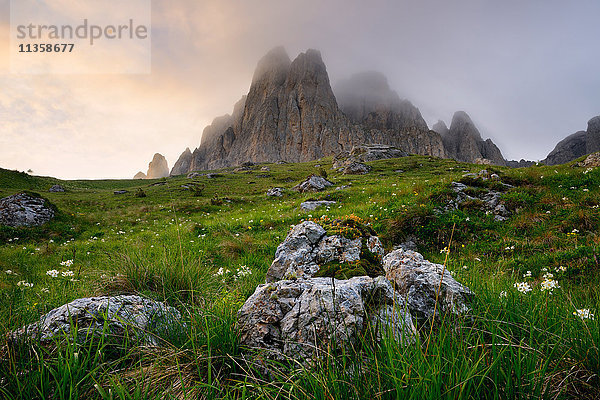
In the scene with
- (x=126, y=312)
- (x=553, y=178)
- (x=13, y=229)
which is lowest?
(x=13, y=229)

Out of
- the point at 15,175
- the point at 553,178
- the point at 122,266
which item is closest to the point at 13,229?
the point at 122,266

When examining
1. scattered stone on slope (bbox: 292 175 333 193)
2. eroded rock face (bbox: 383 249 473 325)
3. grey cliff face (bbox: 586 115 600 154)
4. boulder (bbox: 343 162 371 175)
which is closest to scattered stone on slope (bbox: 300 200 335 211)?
eroded rock face (bbox: 383 249 473 325)

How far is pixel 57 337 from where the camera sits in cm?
229

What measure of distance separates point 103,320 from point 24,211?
21.4m

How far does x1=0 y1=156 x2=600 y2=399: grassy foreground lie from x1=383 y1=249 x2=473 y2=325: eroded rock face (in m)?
0.23

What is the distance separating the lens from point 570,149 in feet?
582

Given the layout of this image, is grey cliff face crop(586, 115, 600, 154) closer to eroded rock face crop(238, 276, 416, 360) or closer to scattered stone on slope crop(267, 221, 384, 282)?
scattered stone on slope crop(267, 221, 384, 282)

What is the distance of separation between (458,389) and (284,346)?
4.88 ft

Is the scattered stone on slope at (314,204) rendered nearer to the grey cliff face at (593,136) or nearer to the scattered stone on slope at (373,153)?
the scattered stone on slope at (373,153)

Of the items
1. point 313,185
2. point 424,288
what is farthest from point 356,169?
point 424,288

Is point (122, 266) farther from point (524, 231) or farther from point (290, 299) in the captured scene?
point (524, 231)

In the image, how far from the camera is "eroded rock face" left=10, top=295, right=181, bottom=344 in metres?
2.43

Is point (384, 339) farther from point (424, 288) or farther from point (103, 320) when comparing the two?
point (103, 320)

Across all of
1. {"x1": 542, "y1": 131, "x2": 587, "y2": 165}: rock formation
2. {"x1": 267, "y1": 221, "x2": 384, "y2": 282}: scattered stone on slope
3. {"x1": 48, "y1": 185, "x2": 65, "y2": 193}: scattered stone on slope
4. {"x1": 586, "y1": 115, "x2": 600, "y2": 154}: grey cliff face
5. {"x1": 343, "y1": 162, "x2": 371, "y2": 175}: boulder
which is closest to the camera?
{"x1": 267, "y1": 221, "x2": 384, "y2": 282}: scattered stone on slope
